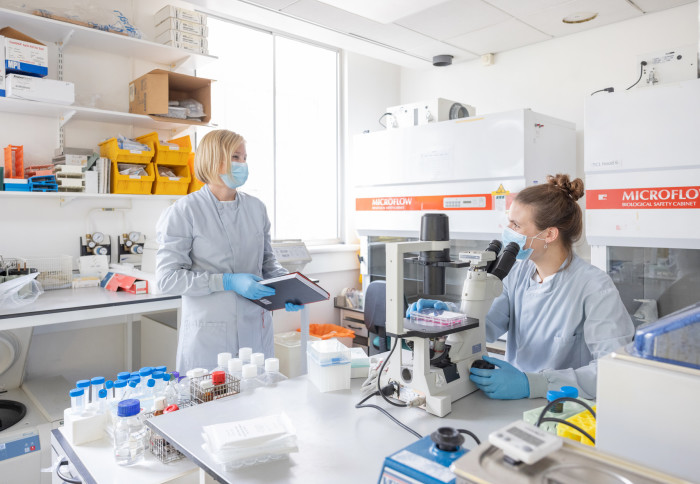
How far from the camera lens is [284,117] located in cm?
405

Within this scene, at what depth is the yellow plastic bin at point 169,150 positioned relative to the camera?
9.50 feet

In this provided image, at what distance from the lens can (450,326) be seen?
117 centimetres

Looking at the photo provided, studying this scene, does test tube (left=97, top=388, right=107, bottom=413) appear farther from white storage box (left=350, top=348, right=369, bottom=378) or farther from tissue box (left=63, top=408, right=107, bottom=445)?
white storage box (left=350, top=348, right=369, bottom=378)

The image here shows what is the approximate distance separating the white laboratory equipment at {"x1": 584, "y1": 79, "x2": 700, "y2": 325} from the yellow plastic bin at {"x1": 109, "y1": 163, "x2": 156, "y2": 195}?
7.95ft

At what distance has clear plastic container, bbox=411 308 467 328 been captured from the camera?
1186 mm

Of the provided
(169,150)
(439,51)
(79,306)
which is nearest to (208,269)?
(79,306)

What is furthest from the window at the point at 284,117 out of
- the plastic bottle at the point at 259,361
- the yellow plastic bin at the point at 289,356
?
the plastic bottle at the point at 259,361

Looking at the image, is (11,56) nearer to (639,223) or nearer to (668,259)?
(639,223)

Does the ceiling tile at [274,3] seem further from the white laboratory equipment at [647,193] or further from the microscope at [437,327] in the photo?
the microscope at [437,327]

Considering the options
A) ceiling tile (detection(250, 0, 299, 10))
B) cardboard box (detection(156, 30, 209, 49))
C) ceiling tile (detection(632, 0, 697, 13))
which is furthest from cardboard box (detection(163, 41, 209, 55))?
ceiling tile (detection(632, 0, 697, 13))

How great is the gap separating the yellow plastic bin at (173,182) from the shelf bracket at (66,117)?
1.64 ft

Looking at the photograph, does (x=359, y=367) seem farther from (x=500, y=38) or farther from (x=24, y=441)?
(x=500, y=38)

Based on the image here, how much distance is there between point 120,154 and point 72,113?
1.04 ft

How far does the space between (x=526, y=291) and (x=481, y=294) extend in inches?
16.2
